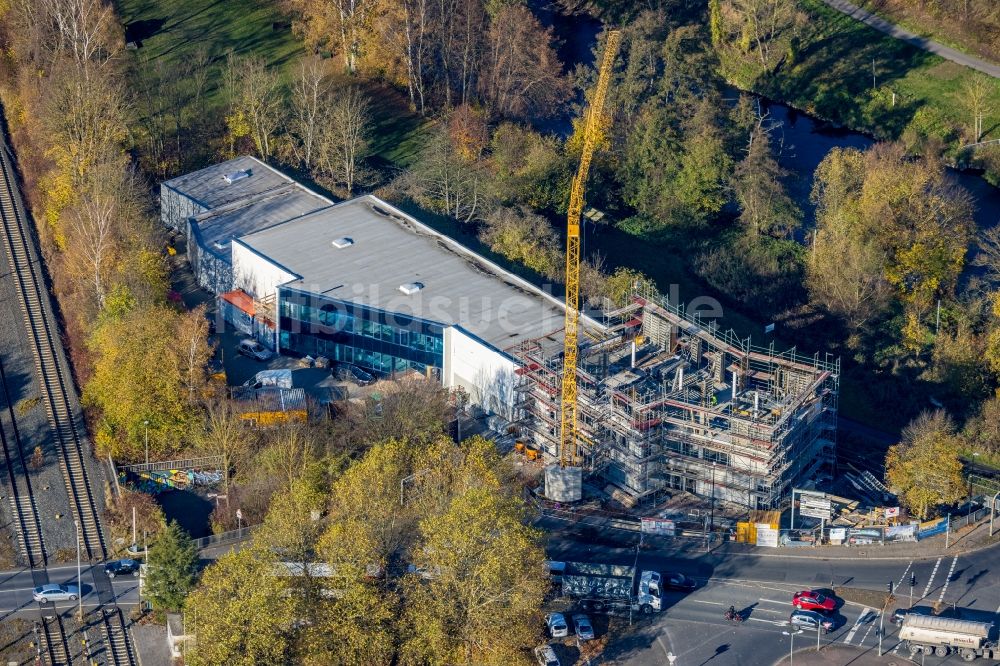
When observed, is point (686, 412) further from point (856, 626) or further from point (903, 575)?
point (856, 626)

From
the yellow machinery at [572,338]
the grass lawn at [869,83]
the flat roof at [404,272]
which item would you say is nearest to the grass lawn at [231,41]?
the flat roof at [404,272]

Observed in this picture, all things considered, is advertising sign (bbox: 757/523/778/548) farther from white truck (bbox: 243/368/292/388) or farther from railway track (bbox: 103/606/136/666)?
railway track (bbox: 103/606/136/666)

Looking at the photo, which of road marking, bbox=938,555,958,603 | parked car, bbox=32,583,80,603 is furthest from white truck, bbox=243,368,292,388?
road marking, bbox=938,555,958,603

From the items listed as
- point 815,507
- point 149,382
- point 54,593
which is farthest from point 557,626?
point 149,382

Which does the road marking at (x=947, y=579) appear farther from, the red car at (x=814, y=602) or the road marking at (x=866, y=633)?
the red car at (x=814, y=602)

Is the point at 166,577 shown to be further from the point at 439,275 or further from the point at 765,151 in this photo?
the point at 765,151
